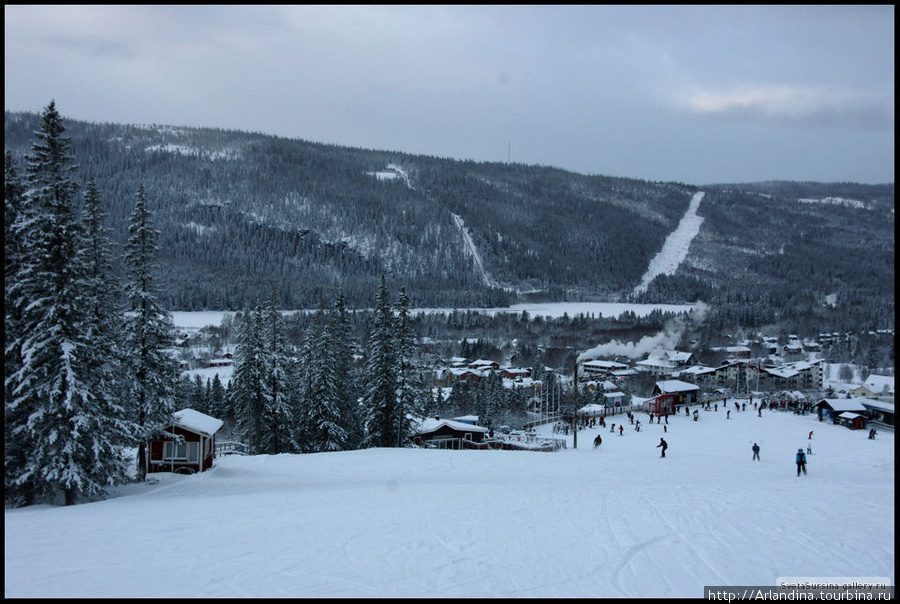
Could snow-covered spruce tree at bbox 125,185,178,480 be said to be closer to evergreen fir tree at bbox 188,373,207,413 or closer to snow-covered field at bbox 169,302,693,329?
evergreen fir tree at bbox 188,373,207,413

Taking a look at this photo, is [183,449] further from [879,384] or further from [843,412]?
[879,384]

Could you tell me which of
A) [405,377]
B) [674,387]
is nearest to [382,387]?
[405,377]

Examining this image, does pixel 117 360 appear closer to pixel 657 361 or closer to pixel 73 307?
pixel 73 307

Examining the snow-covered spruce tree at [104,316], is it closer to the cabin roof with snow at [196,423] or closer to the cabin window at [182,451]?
the cabin roof with snow at [196,423]

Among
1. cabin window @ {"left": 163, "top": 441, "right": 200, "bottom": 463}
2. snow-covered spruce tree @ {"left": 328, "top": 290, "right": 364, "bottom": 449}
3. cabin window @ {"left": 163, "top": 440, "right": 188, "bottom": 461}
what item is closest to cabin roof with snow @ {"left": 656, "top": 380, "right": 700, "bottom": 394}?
snow-covered spruce tree @ {"left": 328, "top": 290, "right": 364, "bottom": 449}

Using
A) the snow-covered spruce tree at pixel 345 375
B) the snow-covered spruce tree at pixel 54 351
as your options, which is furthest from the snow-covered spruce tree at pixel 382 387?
the snow-covered spruce tree at pixel 54 351

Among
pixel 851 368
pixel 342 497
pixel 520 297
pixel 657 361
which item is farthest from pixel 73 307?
pixel 520 297
